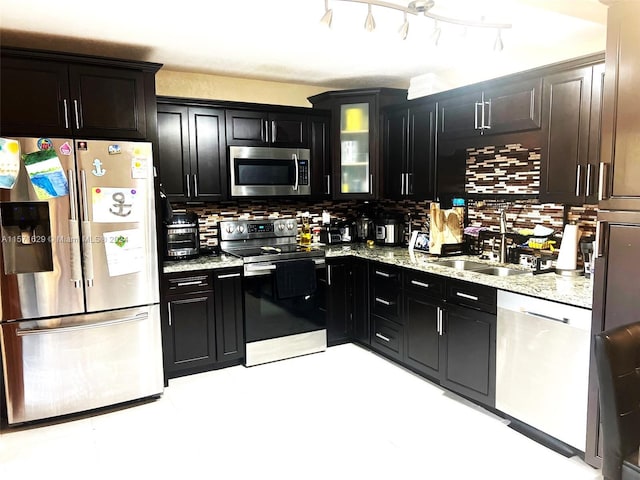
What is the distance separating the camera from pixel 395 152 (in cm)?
422

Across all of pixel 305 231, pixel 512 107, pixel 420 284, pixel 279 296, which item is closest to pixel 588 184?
pixel 512 107

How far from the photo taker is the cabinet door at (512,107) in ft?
9.64

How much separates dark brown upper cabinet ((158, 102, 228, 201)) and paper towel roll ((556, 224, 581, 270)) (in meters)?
2.66

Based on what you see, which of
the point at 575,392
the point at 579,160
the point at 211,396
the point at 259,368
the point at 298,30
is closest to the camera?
the point at 575,392

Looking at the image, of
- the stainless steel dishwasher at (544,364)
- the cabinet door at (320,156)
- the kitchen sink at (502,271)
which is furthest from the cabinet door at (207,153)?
the stainless steel dishwasher at (544,364)

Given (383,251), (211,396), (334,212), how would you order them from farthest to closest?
(334,212)
(383,251)
(211,396)

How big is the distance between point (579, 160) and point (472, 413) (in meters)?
1.74

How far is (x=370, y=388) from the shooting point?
3422 millimetres

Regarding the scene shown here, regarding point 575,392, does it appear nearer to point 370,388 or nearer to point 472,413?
point 472,413

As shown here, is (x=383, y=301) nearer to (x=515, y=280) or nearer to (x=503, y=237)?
(x=503, y=237)

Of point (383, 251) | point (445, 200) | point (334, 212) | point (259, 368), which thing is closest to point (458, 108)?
point (445, 200)

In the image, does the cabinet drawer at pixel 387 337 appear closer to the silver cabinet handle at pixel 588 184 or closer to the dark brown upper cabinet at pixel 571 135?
the dark brown upper cabinet at pixel 571 135

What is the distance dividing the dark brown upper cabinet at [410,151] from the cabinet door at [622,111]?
169cm

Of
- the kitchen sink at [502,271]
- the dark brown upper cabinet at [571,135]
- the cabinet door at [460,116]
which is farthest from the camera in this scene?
the cabinet door at [460,116]
